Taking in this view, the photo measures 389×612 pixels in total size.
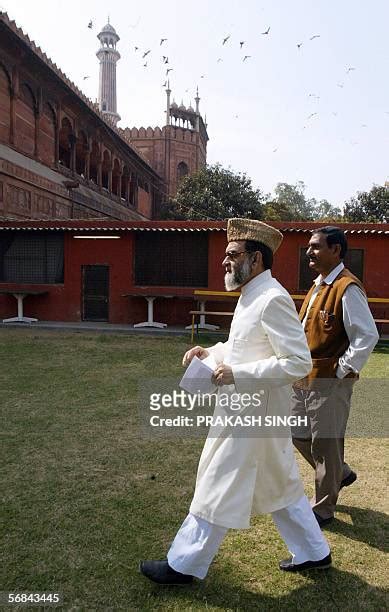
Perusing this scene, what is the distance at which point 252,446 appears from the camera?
2.09 metres

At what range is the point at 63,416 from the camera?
4.84 meters

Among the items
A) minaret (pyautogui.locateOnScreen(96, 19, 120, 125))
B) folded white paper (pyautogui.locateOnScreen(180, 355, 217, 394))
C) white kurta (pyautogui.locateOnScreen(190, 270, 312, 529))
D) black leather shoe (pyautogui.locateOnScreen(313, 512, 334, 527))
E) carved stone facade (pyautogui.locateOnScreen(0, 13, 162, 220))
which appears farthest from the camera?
minaret (pyautogui.locateOnScreen(96, 19, 120, 125))

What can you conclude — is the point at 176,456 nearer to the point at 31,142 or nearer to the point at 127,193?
the point at 31,142

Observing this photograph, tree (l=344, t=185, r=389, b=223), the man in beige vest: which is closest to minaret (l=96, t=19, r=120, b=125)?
tree (l=344, t=185, r=389, b=223)

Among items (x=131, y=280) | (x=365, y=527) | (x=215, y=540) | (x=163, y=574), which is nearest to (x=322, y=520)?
(x=365, y=527)

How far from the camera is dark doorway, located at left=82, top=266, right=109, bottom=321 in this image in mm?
12641

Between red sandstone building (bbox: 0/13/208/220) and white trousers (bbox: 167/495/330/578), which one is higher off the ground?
red sandstone building (bbox: 0/13/208/220)

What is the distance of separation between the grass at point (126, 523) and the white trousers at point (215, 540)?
0.17 meters

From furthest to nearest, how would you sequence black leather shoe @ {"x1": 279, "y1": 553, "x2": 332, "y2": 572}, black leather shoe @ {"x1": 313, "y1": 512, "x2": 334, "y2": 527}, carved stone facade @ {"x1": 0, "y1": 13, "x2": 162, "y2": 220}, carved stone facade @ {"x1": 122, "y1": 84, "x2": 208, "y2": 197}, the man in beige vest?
1. carved stone facade @ {"x1": 122, "y1": 84, "x2": 208, "y2": 197}
2. carved stone facade @ {"x1": 0, "y1": 13, "x2": 162, "y2": 220}
3. black leather shoe @ {"x1": 313, "y1": 512, "x2": 334, "y2": 527}
4. the man in beige vest
5. black leather shoe @ {"x1": 279, "y1": 553, "x2": 332, "y2": 572}

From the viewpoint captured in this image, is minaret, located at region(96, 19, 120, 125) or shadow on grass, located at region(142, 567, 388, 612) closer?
shadow on grass, located at region(142, 567, 388, 612)

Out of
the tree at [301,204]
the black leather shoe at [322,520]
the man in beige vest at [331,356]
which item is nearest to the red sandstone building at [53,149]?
the man in beige vest at [331,356]

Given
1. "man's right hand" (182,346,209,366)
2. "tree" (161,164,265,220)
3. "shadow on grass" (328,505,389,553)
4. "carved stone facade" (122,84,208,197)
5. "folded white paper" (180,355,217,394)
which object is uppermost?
"carved stone facade" (122,84,208,197)

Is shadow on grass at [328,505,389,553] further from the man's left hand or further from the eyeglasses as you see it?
the eyeglasses

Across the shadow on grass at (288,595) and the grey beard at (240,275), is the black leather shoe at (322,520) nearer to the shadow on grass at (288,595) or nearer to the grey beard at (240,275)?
the shadow on grass at (288,595)
